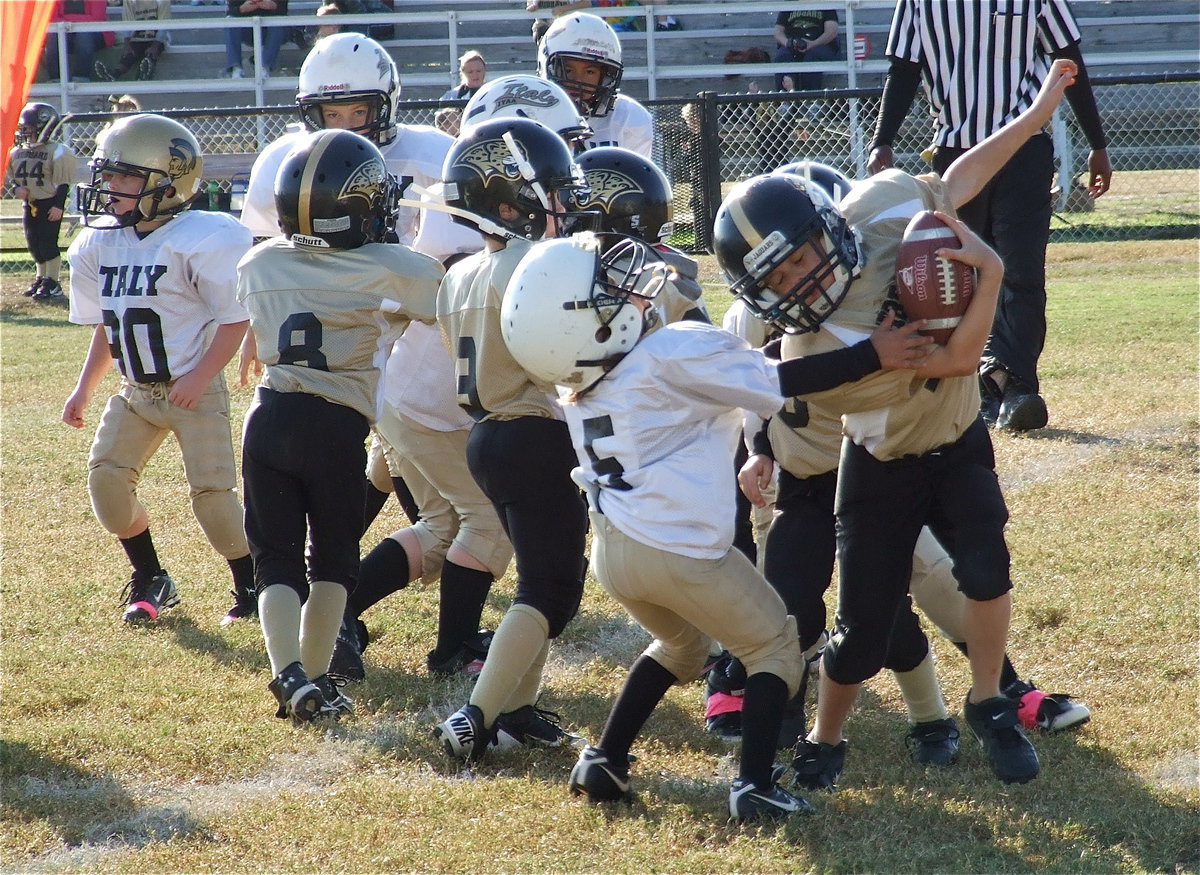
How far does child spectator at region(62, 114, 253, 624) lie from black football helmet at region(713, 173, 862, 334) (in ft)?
7.80

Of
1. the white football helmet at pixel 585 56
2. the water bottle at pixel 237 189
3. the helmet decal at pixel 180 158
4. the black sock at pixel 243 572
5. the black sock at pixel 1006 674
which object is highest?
the white football helmet at pixel 585 56

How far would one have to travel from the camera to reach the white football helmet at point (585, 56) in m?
5.62

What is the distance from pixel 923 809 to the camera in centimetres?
332

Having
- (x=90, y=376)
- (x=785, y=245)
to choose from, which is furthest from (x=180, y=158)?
(x=785, y=245)

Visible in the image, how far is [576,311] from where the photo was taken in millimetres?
3242

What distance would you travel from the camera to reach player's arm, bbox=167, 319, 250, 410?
4.98 m

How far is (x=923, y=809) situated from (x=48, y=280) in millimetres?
13123

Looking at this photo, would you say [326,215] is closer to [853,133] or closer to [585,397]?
[585,397]

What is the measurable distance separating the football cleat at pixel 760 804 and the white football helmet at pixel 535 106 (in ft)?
7.76

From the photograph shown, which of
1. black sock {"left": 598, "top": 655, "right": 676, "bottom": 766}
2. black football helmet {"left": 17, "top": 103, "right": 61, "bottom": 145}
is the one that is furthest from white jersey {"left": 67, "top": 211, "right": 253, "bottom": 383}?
black football helmet {"left": 17, "top": 103, "right": 61, "bottom": 145}

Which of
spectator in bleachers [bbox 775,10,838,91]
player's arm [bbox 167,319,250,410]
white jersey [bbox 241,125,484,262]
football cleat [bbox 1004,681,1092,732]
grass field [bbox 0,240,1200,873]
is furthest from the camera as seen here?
spectator in bleachers [bbox 775,10,838,91]

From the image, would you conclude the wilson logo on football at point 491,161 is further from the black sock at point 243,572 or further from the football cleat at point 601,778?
the black sock at point 243,572

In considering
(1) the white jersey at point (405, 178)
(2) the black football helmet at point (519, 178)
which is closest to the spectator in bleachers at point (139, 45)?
(1) the white jersey at point (405, 178)

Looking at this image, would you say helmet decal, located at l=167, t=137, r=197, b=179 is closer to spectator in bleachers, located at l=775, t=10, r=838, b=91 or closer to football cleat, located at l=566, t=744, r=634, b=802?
football cleat, located at l=566, t=744, r=634, b=802
